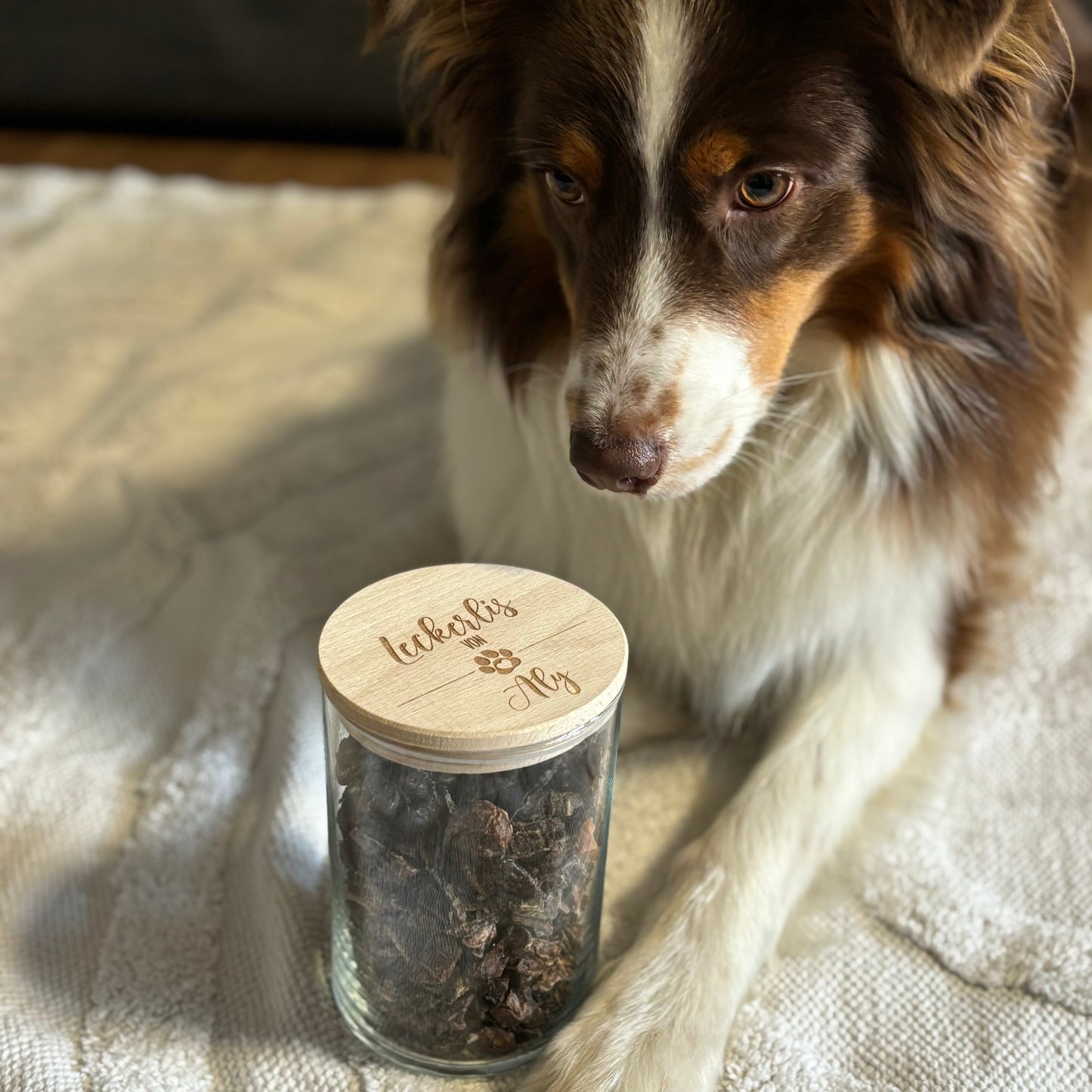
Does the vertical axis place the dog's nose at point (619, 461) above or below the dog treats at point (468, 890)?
above

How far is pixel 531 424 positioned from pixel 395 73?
8.44 ft

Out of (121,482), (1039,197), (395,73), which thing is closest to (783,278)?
(1039,197)

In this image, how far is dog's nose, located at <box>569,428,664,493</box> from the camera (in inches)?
52.1

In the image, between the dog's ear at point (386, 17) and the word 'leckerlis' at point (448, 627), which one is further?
→ the dog's ear at point (386, 17)

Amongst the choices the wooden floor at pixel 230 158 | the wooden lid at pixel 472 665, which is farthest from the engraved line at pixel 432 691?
the wooden floor at pixel 230 158

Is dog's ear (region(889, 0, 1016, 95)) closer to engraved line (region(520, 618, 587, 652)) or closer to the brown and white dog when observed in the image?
the brown and white dog

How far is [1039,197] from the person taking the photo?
157 cm

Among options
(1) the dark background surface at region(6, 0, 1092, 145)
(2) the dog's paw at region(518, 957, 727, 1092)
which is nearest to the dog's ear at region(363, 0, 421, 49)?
(2) the dog's paw at region(518, 957, 727, 1092)

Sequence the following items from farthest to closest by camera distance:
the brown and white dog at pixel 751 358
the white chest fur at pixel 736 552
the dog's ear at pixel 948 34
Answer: the white chest fur at pixel 736 552 < the brown and white dog at pixel 751 358 < the dog's ear at pixel 948 34

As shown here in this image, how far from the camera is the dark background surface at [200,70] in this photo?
12.4ft

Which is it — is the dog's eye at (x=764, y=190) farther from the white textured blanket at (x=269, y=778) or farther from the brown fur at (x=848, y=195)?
the white textured blanket at (x=269, y=778)

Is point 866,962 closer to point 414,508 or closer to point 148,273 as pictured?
point 414,508

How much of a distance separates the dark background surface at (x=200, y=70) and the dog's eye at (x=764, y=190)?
8.96ft

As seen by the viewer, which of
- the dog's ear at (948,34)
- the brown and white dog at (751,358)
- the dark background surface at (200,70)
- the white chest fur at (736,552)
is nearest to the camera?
the dog's ear at (948,34)
